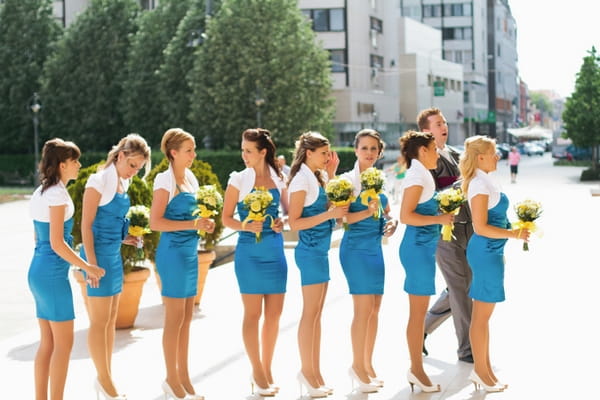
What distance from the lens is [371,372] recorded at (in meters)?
7.83

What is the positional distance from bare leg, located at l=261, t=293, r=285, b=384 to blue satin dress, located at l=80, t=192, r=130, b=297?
1177 mm

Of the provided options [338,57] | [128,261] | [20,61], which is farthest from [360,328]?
[338,57]

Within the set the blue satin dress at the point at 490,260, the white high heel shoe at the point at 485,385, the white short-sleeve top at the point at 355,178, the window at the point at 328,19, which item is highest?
the window at the point at 328,19

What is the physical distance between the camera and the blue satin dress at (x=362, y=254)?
7.43 meters

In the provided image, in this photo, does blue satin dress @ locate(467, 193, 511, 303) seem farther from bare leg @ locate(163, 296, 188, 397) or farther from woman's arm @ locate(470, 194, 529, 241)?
bare leg @ locate(163, 296, 188, 397)

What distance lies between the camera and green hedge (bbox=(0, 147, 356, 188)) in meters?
47.6

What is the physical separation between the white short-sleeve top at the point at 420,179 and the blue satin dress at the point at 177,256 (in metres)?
1.67

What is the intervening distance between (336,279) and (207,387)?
6.58 metres

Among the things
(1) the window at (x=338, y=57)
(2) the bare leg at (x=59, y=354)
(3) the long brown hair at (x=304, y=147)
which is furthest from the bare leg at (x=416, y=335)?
(1) the window at (x=338, y=57)

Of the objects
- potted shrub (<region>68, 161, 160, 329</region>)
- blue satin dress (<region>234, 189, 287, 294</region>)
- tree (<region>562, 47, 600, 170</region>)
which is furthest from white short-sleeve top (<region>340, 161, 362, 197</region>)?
tree (<region>562, 47, 600, 170</region>)

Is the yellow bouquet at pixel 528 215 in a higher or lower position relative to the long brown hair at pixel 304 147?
lower

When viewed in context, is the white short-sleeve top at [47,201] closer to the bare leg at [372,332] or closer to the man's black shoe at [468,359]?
the bare leg at [372,332]

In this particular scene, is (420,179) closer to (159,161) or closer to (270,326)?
(270,326)

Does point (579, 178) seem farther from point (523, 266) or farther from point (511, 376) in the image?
point (511, 376)
